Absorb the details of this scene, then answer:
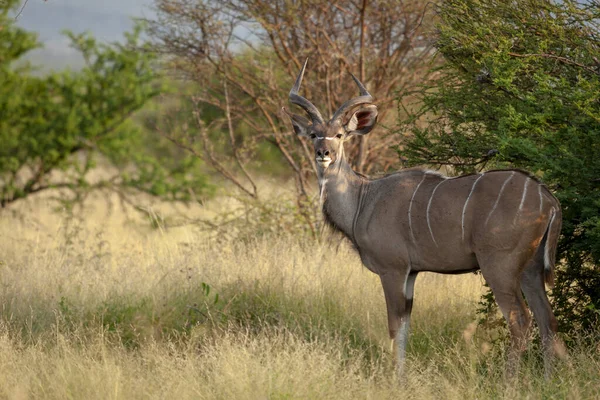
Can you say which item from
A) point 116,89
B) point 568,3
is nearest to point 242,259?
point 568,3

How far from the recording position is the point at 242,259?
22.4ft

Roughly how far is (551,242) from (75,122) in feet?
31.7

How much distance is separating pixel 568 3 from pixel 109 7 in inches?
5193

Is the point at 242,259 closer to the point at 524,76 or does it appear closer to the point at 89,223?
the point at 524,76

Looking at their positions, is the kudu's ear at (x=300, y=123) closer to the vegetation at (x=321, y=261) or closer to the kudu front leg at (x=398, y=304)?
the vegetation at (x=321, y=261)

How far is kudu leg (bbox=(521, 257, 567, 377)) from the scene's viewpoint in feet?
15.0

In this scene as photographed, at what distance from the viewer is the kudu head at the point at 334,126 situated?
525 centimetres

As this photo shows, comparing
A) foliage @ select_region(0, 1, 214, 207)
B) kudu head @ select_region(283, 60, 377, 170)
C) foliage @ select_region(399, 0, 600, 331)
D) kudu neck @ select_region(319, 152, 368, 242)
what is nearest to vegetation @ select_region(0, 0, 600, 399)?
foliage @ select_region(399, 0, 600, 331)

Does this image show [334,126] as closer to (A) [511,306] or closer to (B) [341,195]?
(B) [341,195]

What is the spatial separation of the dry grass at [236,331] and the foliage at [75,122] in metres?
4.75

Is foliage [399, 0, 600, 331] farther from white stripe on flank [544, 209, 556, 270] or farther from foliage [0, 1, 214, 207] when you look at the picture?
foliage [0, 1, 214, 207]

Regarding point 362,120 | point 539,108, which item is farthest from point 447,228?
point 362,120

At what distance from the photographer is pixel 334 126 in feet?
17.4

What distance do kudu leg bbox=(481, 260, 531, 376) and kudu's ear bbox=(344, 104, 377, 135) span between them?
1.49m
